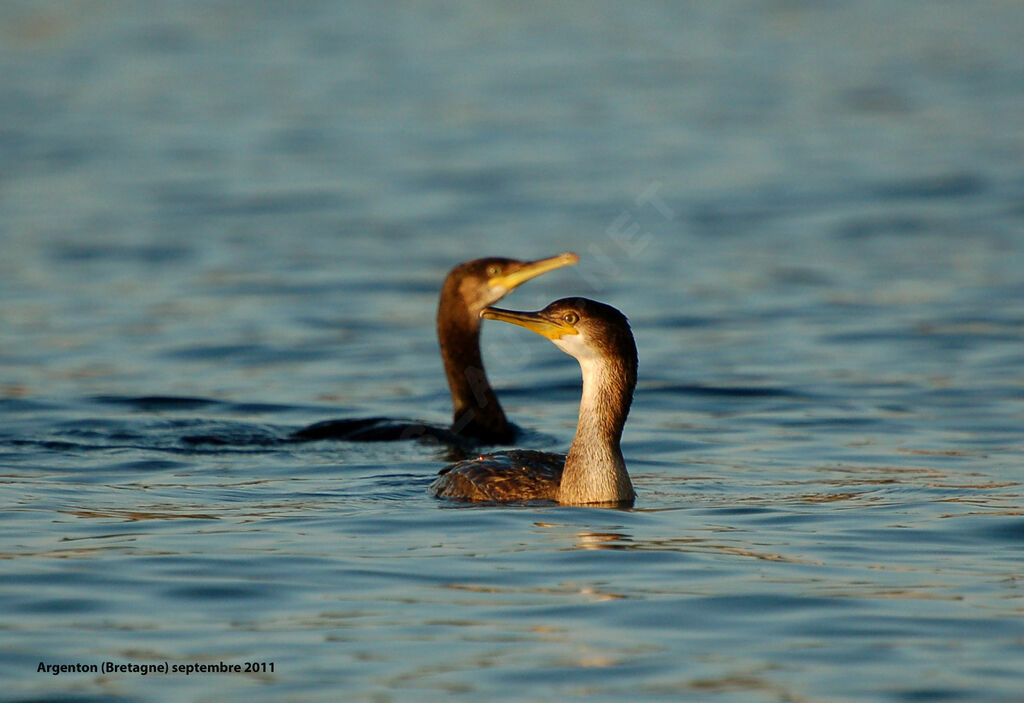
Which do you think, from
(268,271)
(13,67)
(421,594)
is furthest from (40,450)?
(13,67)

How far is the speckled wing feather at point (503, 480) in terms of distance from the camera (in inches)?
349

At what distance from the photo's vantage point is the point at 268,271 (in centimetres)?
1834

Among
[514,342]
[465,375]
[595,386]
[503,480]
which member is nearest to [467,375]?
[465,375]

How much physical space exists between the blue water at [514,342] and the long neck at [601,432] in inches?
7.5

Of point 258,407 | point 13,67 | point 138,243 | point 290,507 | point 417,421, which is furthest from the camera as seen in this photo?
point 13,67

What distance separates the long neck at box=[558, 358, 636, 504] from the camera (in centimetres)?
850

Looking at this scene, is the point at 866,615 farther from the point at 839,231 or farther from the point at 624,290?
the point at 839,231

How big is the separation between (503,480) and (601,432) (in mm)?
698

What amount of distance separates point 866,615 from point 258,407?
6850mm

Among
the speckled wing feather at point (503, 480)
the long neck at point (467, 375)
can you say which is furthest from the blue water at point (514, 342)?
the long neck at point (467, 375)

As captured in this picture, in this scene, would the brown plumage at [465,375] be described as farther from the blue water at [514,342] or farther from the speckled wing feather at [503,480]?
the speckled wing feather at [503,480]

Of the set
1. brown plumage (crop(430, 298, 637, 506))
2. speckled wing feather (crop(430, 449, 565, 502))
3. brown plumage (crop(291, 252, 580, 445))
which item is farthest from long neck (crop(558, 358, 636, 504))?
brown plumage (crop(291, 252, 580, 445))

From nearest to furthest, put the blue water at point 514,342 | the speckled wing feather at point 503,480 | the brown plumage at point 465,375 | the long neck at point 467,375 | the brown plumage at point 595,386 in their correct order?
the blue water at point 514,342 < the brown plumage at point 595,386 < the speckled wing feather at point 503,480 < the brown plumage at point 465,375 < the long neck at point 467,375

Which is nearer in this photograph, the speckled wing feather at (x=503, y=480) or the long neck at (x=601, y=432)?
the long neck at (x=601, y=432)
